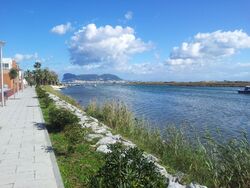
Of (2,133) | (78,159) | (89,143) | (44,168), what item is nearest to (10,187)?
(44,168)

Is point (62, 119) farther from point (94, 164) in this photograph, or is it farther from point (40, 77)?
point (40, 77)

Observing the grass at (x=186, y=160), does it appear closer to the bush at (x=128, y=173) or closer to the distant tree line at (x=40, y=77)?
the bush at (x=128, y=173)

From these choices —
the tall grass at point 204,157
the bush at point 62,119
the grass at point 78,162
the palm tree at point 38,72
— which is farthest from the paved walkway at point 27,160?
the palm tree at point 38,72

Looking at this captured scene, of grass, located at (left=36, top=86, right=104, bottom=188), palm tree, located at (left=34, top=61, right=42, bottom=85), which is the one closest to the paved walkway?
grass, located at (left=36, top=86, right=104, bottom=188)

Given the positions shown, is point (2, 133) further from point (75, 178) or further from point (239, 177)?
point (239, 177)

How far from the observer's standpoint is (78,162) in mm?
8914

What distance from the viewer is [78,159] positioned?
9.21m

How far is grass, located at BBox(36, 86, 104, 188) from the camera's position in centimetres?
752

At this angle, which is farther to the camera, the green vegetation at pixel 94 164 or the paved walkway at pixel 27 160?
the paved walkway at pixel 27 160

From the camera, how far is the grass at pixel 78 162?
7.52 metres

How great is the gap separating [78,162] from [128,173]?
4.26 metres

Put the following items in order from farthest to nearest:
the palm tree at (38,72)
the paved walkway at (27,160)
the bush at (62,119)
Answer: the palm tree at (38,72), the bush at (62,119), the paved walkway at (27,160)

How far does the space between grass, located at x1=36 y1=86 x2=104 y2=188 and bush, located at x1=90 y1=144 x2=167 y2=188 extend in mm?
1395

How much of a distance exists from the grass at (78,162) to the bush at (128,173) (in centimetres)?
140
